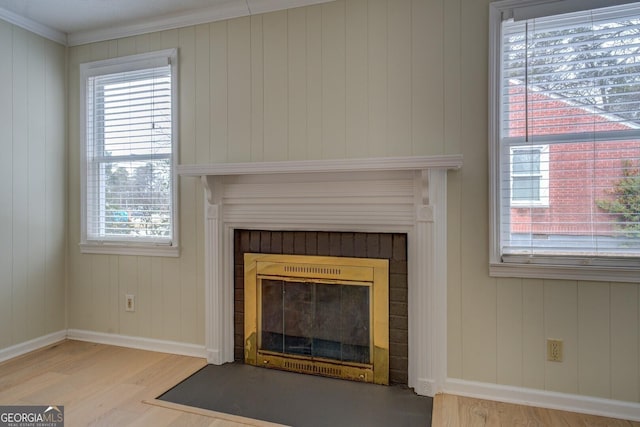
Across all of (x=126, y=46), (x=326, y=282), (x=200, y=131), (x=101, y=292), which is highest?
(x=126, y=46)

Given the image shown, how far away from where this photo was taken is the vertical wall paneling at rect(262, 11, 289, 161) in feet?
8.19

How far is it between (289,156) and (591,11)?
1.84 m

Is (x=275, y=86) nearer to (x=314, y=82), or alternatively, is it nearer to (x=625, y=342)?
(x=314, y=82)

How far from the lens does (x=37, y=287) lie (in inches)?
114

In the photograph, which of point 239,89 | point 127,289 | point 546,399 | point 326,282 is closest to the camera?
point 546,399

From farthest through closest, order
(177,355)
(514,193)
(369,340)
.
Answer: (177,355) → (369,340) → (514,193)

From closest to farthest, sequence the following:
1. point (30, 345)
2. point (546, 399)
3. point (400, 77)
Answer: point (546, 399)
point (400, 77)
point (30, 345)

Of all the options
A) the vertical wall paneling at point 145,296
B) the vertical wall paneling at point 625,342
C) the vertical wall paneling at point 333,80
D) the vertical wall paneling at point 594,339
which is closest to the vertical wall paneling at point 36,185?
the vertical wall paneling at point 145,296

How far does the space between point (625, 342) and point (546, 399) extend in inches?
19.8

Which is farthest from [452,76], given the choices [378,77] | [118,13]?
[118,13]

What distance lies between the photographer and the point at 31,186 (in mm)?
2832

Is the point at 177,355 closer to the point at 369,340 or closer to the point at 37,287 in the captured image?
the point at 37,287

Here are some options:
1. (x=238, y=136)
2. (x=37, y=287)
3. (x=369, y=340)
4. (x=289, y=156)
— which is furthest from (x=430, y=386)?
(x=37, y=287)

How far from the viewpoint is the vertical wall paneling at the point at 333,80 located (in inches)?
93.4
